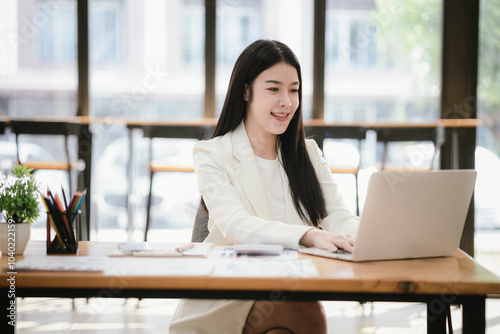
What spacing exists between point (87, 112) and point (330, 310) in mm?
2649

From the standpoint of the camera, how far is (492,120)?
4.14m

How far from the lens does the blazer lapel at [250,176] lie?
172cm

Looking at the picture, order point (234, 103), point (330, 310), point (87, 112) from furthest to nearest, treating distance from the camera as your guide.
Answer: point (87, 112) → point (330, 310) → point (234, 103)

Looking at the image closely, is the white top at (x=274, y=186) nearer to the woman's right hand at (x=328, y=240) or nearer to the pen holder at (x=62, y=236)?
the woman's right hand at (x=328, y=240)

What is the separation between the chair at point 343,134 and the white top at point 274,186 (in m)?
1.94

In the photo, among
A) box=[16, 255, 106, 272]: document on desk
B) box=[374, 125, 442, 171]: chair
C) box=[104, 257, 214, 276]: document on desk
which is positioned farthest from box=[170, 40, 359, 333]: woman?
box=[374, 125, 442, 171]: chair

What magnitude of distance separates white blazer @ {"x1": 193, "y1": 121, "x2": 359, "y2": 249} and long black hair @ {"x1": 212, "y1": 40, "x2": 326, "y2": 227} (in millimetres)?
27

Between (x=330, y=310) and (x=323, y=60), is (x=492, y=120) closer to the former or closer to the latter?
(x=323, y=60)

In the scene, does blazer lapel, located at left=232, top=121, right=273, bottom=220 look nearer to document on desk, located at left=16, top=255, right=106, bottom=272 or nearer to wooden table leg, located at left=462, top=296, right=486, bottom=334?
document on desk, located at left=16, top=255, right=106, bottom=272

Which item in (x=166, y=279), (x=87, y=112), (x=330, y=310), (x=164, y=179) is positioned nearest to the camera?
(x=166, y=279)

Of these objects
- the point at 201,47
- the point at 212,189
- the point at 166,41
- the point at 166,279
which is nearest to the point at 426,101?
the point at 201,47

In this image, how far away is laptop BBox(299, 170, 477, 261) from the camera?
1143mm

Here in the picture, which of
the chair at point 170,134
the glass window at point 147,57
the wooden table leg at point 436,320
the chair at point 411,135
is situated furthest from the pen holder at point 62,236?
the glass window at point 147,57

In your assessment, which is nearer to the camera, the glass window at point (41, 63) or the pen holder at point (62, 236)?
the pen holder at point (62, 236)
